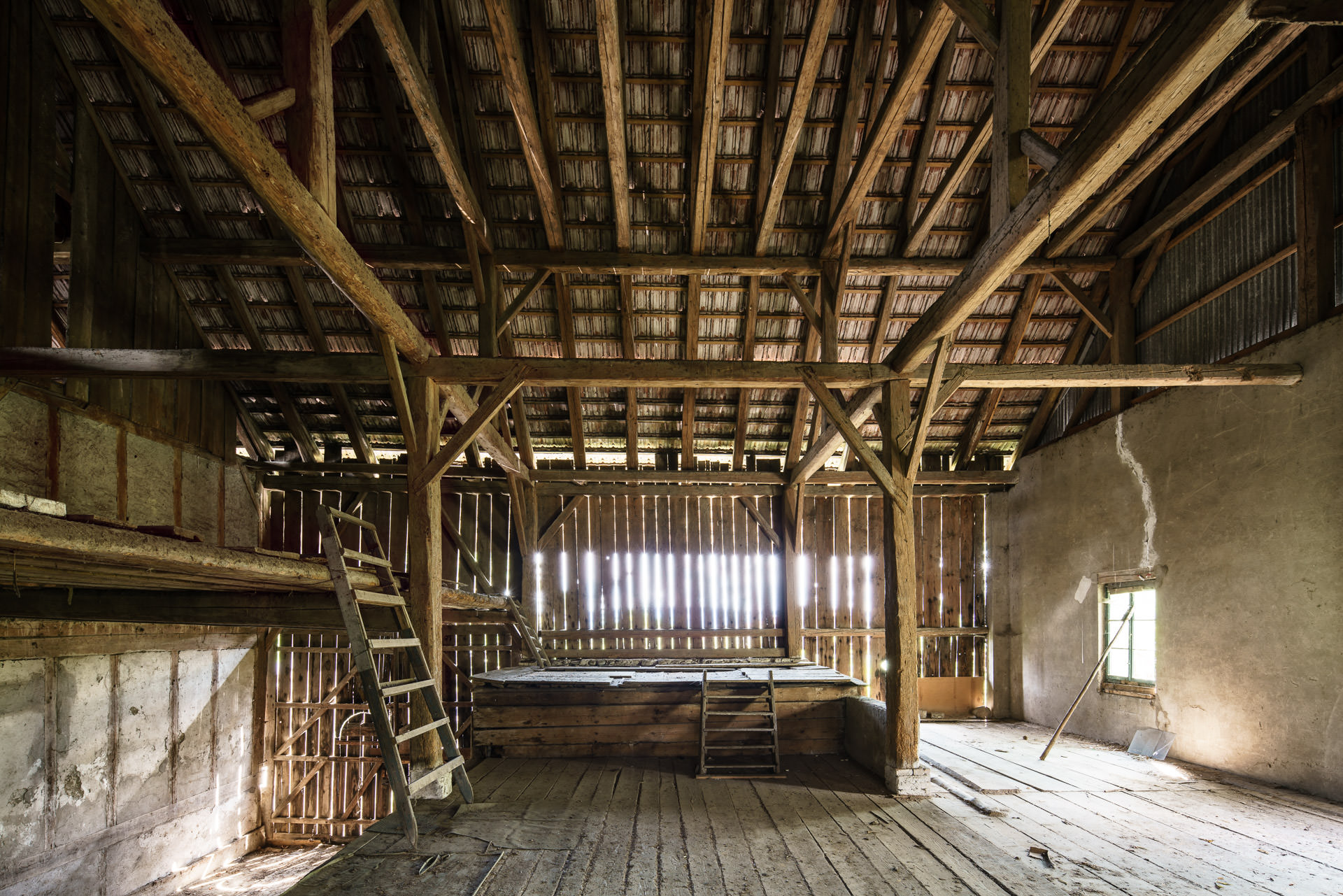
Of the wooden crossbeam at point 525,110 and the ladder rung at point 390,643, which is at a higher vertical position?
the wooden crossbeam at point 525,110

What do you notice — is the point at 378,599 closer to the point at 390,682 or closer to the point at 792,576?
the point at 390,682

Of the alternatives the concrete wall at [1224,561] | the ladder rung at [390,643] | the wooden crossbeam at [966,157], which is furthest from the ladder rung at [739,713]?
the wooden crossbeam at [966,157]

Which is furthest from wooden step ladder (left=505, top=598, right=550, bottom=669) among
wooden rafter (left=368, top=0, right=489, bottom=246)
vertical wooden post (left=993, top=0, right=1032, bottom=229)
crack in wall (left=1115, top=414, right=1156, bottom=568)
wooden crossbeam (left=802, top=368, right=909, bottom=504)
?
vertical wooden post (left=993, top=0, right=1032, bottom=229)

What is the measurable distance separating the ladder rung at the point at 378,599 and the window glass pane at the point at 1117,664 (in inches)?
314

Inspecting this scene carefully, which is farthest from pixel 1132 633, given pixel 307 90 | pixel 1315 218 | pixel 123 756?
pixel 123 756

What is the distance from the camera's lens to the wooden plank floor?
4227 mm

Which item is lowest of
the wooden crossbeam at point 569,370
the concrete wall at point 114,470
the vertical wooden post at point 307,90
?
the concrete wall at point 114,470

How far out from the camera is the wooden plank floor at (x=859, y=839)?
4.23m

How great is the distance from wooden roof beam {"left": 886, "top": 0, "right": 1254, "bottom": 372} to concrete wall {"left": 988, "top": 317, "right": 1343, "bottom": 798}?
3894mm

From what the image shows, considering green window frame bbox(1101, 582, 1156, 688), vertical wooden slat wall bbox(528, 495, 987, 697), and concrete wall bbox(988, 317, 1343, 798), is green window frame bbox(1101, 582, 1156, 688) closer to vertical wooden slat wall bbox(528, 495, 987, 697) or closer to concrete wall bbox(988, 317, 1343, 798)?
concrete wall bbox(988, 317, 1343, 798)

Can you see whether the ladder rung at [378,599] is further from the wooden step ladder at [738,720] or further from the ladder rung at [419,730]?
the wooden step ladder at [738,720]

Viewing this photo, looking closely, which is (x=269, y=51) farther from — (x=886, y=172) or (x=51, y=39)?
(x=886, y=172)

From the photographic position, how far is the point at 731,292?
962cm

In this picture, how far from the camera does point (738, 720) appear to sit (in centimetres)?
746
